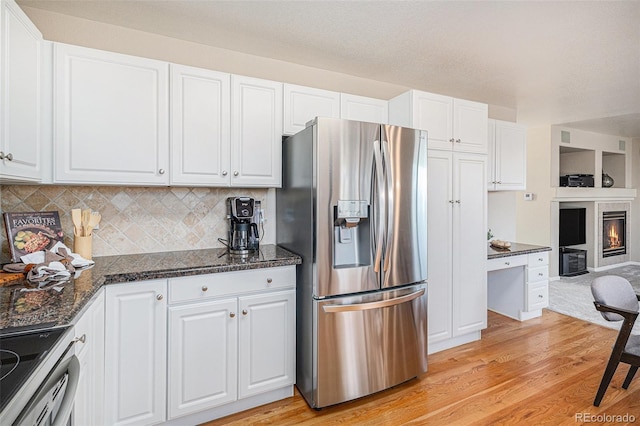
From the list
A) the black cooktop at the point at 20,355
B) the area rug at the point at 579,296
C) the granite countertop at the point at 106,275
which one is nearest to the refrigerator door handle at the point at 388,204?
the granite countertop at the point at 106,275

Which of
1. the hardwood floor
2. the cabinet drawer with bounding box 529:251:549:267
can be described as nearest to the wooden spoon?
the hardwood floor

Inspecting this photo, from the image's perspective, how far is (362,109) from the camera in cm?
276

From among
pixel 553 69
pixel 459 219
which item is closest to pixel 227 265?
pixel 459 219

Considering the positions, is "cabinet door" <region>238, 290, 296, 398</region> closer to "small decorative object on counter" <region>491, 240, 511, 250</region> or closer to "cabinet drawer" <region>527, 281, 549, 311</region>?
"small decorative object on counter" <region>491, 240, 511, 250</region>

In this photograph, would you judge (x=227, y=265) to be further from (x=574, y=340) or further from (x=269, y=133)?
(x=574, y=340)

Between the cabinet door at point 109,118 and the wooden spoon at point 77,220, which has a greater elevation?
the cabinet door at point 109,118

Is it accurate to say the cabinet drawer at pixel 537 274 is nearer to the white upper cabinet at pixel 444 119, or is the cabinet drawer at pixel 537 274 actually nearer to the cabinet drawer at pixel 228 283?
the white upper cabinet at pixel 444 119

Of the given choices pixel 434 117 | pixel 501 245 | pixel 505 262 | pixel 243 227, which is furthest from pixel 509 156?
pixel 243 227

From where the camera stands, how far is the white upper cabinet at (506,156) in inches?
138

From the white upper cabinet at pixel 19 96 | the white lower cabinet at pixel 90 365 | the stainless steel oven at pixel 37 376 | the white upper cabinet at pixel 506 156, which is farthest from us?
the white upper cabinet at pixel 506 156

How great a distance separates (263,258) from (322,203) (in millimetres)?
530

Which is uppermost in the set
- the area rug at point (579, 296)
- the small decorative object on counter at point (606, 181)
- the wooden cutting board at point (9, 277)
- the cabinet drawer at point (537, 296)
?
the small decorative object on counter at point (606, 181)

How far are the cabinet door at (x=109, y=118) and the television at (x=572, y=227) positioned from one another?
21.4 ft

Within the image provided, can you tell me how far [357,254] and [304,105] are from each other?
47.2 inches
